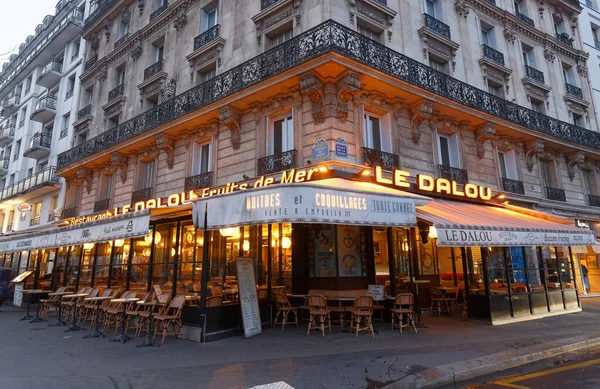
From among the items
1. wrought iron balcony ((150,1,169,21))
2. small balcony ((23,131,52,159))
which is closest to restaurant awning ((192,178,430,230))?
wrought iron balcony ((150,1,169,21))

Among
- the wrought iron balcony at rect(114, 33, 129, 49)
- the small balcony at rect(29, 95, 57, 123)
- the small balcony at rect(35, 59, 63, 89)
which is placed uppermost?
the small balcony at rect(35, 59, 63, 89)

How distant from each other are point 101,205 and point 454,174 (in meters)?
16.5

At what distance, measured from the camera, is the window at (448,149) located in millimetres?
13930

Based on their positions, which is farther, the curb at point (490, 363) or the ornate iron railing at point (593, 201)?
the ornate iron railing at point (593, 201)

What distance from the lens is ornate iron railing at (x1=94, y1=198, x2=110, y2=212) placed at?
17.9m

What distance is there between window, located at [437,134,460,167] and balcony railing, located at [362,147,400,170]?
2999mm

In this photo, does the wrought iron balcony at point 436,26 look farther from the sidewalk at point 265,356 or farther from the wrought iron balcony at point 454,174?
the sidewalk at point 265,356

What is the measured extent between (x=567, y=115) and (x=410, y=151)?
12.3 meters

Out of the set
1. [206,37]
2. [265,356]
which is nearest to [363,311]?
[265,356]

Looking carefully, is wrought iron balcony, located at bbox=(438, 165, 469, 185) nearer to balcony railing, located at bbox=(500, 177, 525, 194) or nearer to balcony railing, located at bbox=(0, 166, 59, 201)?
balcony railing, located at bbox=(500, 177, 525, 194)

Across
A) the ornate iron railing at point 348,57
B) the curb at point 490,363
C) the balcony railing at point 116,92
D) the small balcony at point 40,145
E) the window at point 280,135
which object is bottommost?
the curb at point 490,363

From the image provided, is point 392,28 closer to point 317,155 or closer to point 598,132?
point 317,155

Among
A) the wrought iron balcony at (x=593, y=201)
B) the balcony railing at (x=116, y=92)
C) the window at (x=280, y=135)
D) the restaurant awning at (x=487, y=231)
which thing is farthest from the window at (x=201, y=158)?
the wrought iron balcony at (x=593, y=201)

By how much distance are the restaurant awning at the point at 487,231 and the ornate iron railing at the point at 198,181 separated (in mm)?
A: 7953
